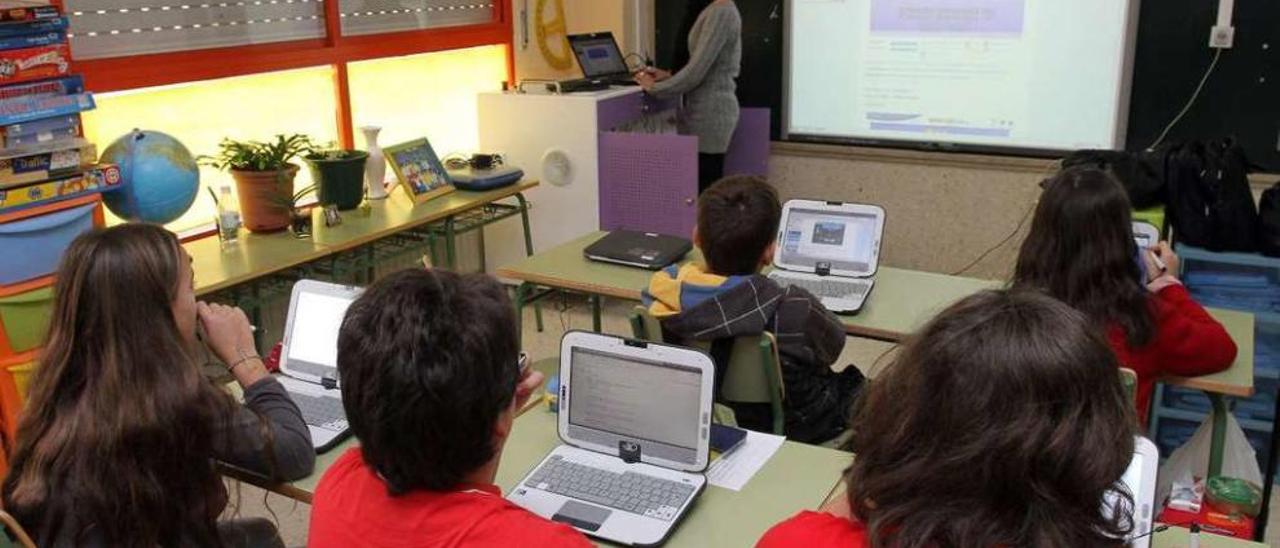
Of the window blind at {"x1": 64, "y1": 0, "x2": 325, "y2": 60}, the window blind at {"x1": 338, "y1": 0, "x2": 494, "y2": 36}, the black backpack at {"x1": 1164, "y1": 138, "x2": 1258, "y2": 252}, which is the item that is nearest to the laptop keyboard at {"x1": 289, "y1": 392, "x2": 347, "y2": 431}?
the window blind at {"x1": 64, "y1": 0, "x2": 325, "y2": 60}

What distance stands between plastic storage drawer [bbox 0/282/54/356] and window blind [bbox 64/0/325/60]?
0.95 metres

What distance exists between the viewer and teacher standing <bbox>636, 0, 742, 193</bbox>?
15.7 feet

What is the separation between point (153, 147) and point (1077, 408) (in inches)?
124

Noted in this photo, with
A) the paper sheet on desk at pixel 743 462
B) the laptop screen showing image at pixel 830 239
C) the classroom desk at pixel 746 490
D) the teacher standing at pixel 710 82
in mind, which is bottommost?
the classroom desk at pixel 746 490

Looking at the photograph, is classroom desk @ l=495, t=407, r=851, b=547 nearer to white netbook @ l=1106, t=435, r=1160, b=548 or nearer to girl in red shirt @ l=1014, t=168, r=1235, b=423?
white netbook @ l=1106, t=435, r=1160, b=548

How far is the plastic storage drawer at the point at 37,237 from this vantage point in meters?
2.93

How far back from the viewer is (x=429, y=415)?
1206mm

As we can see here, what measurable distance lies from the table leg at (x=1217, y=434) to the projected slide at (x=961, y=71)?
2.44 meters

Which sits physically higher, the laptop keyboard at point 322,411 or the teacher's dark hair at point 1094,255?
the teacher's dark hair at point 1094,255

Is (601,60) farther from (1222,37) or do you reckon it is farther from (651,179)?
(1222,37)

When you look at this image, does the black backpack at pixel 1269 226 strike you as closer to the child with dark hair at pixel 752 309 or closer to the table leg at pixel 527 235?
the child with dark hair at pixel 752 309

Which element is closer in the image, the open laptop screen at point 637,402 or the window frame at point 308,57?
the open laptop screen at point 637,402

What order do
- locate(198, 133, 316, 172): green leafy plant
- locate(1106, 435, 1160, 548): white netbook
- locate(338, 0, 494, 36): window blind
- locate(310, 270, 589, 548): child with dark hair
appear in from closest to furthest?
1. locate(310, 270, 589, 548): child with dark hair
2. locate(1106, 435, 1160, 548): white netbook
3. locate(198, 133, 316, 172): green leafy plant
4. locate(338, 0, 494, 36): window blind

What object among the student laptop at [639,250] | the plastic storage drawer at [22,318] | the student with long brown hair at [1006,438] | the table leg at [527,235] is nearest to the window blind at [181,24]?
the plastic storage drawer at [22,318]
